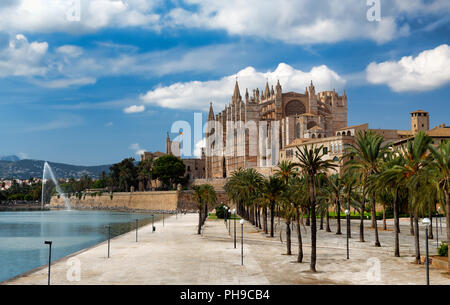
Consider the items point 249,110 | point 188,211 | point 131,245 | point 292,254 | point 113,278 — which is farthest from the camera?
point 249,110

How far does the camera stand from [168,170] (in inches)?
4333

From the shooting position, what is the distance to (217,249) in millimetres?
27438

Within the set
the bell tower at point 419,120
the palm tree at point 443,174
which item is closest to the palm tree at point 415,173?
the palm tree at point 443,174

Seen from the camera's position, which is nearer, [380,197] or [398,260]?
[398,260]

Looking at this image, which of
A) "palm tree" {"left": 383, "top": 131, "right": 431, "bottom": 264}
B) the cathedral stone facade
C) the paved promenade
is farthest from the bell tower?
"palm tree" {"left": 383, "top": 131, "right": 431, "bottom": 264}

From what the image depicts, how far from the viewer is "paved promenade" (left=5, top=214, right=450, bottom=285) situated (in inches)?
677

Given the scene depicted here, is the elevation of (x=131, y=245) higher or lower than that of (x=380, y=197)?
lower

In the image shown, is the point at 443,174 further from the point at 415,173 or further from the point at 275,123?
the point at 275,123

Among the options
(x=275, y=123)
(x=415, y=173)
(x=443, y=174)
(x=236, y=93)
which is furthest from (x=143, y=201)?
(x=443, y=174)

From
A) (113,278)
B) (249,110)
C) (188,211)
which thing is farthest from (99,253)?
(249,110)

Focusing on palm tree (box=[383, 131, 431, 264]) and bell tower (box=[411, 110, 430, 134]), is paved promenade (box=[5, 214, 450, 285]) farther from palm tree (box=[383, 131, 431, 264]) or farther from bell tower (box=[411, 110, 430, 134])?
bell tower (box=[411, 110, 430, 134])

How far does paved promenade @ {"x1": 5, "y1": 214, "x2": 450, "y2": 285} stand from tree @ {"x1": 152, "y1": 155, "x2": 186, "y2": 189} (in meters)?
80.8

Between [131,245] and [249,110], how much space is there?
6725 cm
